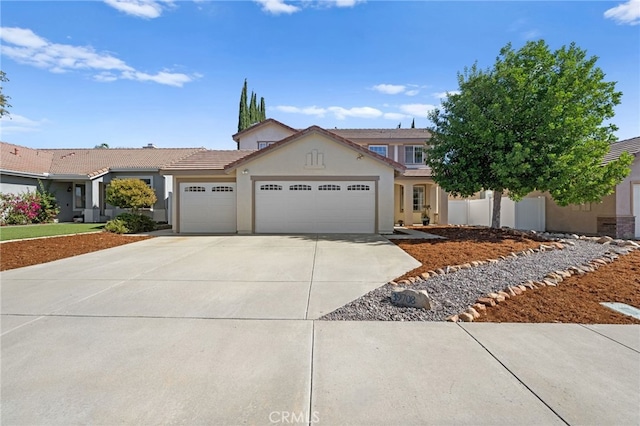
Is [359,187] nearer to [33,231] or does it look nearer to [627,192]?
[627,192]

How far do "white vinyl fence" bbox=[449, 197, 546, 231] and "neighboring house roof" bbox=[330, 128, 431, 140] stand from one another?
211 inches

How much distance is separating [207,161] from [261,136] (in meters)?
9.43

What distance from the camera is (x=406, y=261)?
8.13 m

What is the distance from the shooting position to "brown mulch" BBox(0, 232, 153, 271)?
27.4 ft

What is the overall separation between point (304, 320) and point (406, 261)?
4.51 meters

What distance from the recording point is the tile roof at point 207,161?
15.4 m

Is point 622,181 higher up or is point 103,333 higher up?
point 622,181

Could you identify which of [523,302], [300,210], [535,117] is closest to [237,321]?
[523,302]

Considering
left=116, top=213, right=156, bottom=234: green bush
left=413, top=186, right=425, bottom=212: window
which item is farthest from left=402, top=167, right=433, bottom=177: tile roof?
left=116, top=213, right=156, bottom=234: green bush

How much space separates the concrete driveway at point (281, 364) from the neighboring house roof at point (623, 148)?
49.1 feet

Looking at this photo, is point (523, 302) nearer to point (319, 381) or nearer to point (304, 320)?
point (304, 320)

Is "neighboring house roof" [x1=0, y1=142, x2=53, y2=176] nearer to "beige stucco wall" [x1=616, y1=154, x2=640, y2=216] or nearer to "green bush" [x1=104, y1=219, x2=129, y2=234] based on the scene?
"green bush" [x1=104, y1=219, x2=129, y2=234]

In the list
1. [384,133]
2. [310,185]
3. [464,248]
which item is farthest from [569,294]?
[384,133]

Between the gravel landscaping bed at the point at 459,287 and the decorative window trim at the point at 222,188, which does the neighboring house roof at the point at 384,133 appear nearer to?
the decorative window trim at the point at 222,188
